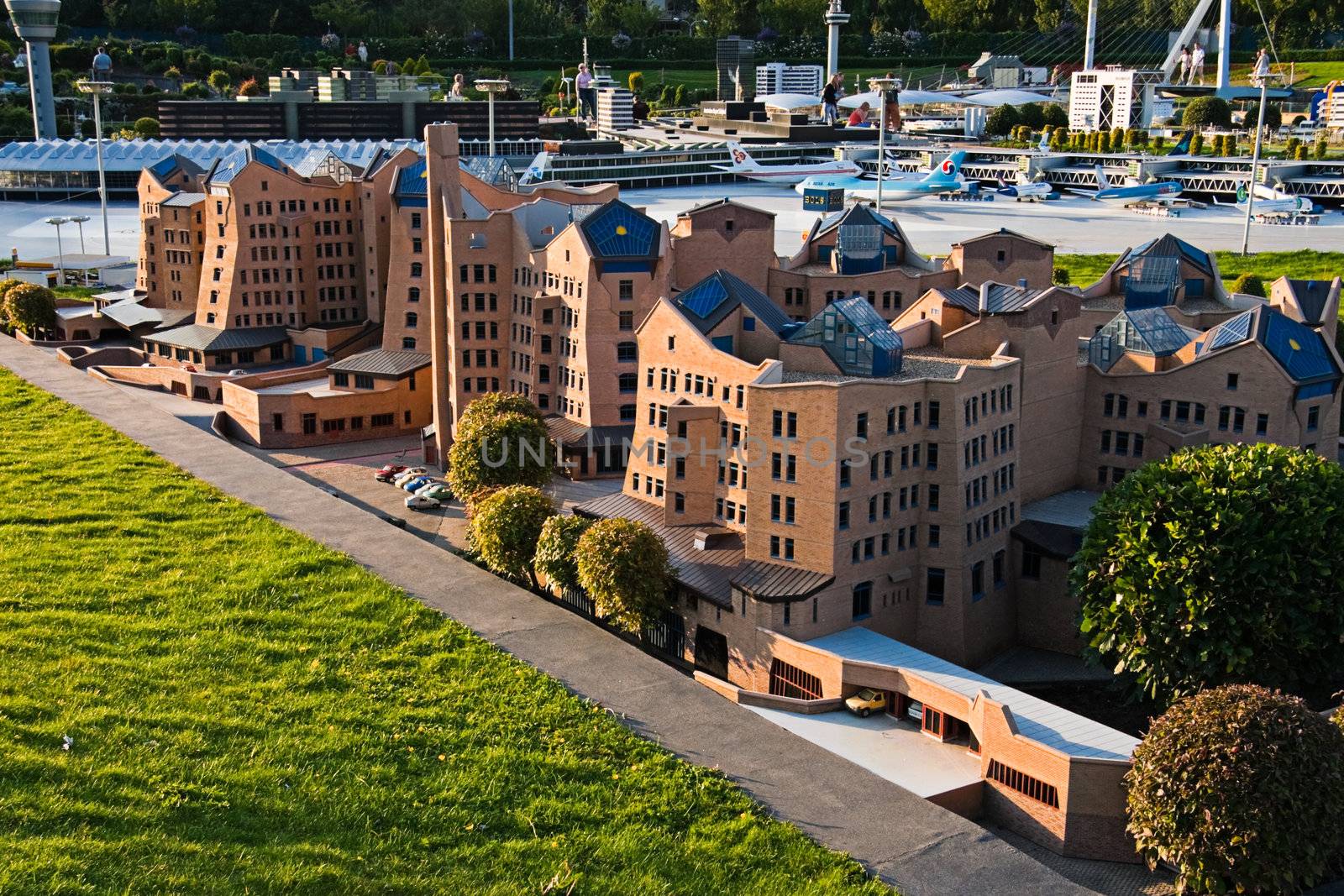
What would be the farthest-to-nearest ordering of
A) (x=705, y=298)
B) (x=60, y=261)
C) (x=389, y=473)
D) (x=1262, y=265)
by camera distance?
(x=60, y=261) < (x=1262, y=265) < (x=389, y=473) < (x=705, y=298)

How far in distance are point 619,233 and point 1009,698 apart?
4126 centimetres

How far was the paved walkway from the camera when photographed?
49281mm

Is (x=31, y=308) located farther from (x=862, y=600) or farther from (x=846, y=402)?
(x=862, y=600)

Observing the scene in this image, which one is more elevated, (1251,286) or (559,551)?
(1251,286)

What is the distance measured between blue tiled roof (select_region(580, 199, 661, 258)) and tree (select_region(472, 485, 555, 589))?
20.3 m

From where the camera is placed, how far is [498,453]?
273 ft

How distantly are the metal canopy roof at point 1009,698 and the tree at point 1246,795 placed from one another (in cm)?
490

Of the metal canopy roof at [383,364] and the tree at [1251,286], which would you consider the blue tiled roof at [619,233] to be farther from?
the tree at [1251,286]

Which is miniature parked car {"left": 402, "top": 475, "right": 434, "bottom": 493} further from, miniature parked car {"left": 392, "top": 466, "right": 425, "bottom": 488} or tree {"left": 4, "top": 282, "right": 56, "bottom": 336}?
tree {"left": 4, "top": 282, "right": 56, "bottom": 336}

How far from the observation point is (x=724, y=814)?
172ft

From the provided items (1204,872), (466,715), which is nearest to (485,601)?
(466,715)

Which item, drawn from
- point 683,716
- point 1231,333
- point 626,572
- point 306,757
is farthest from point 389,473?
point 1231,333

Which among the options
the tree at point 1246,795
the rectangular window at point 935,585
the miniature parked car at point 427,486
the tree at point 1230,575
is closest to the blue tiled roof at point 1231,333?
the tree at point 1230,575

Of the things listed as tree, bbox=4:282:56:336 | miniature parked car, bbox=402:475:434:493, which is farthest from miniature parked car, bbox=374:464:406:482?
tree, bbox=4:282:56:336
